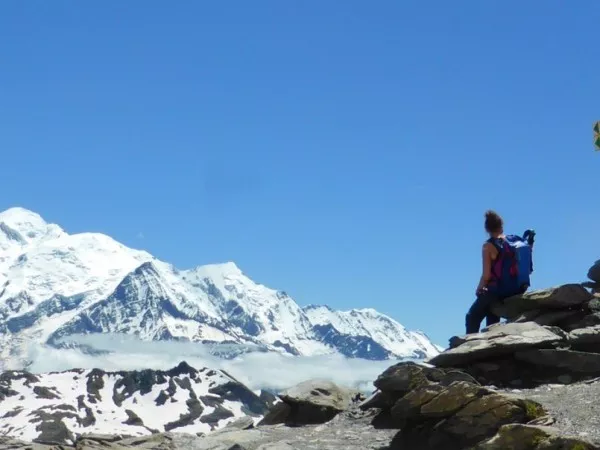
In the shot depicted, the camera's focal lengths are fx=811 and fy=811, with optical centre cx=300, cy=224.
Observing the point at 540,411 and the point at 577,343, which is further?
the point at 577,343

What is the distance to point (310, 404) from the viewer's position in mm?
23391

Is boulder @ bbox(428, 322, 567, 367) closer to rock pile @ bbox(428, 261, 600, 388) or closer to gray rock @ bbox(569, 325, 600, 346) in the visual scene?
rock pile @ bbox(428, 261, 600, 388)

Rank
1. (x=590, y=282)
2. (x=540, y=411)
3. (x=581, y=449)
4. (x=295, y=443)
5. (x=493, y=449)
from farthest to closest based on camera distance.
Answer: (x=590, y=282)
(x=295, y=443)
(x=540, y=411)
(x=493, y=449)
(x=581, y=449)

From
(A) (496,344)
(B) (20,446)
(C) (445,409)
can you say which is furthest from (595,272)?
(B) (20,446)

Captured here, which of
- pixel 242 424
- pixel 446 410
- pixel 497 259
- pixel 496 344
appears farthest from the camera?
pixel 242 424

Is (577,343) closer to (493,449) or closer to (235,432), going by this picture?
(493,449)

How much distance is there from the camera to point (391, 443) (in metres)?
18.6

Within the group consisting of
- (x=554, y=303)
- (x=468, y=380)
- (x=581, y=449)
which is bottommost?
(x=581, y=449)

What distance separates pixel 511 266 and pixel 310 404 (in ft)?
22.7

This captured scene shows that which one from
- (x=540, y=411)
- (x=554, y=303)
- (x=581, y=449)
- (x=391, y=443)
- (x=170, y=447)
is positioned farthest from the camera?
(x=554, y=303)

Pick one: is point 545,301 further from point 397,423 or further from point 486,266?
point 397,423

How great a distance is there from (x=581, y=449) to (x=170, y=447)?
444 inches

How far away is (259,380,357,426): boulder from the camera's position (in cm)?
2305

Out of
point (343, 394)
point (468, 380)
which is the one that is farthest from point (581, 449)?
point (343, 394)
